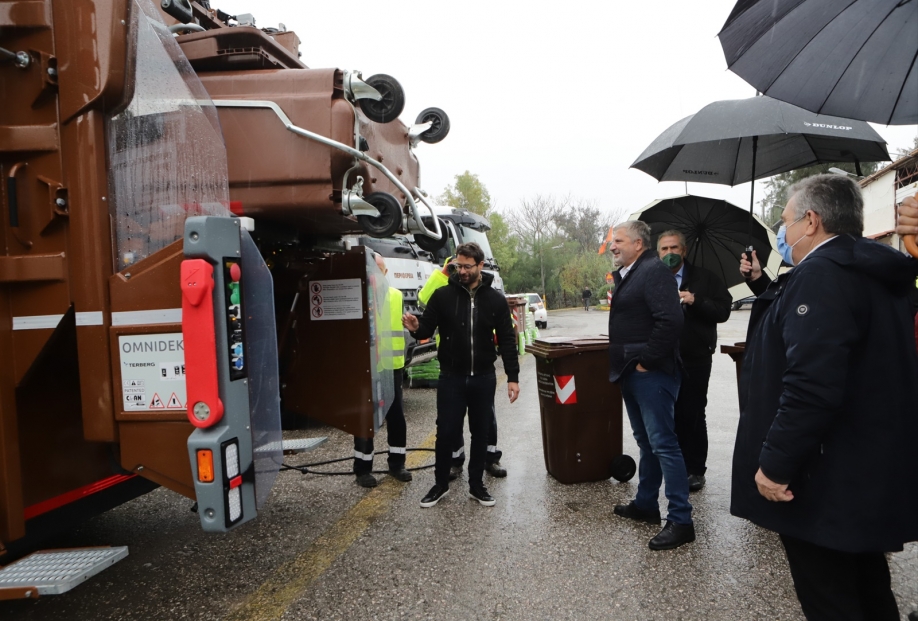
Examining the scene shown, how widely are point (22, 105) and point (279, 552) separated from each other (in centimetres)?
270

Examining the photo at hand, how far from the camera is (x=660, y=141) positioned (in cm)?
470

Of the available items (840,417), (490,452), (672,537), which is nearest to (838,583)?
(840,417)

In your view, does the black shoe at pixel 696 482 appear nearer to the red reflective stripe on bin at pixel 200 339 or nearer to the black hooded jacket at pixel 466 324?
the black hooded jacket at pixel 466 324

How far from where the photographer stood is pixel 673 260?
4.70m

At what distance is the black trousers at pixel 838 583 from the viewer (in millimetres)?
2180

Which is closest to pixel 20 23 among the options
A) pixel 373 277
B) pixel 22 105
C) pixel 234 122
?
pixel 22 105

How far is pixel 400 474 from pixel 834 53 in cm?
408

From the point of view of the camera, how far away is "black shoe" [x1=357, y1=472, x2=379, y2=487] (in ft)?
16.7

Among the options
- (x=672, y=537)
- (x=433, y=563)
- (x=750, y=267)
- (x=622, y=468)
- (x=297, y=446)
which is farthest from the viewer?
(x=622, y=468)

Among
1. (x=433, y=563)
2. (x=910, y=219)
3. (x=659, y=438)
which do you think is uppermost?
(x=910, y=219)

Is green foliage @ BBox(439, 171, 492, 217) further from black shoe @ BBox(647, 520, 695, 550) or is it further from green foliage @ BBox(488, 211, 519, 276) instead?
black shoe @ BBox(647, 520, 695, 550)

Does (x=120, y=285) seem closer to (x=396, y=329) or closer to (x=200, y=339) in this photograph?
(x=200, y=339)

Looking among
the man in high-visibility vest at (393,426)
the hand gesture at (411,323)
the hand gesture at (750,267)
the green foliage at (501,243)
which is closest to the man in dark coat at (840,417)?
the hand gesture at (750,267)

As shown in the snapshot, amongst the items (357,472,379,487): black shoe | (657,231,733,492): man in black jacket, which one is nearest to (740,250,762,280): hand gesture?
(657,231,733,492): man in black jacket
